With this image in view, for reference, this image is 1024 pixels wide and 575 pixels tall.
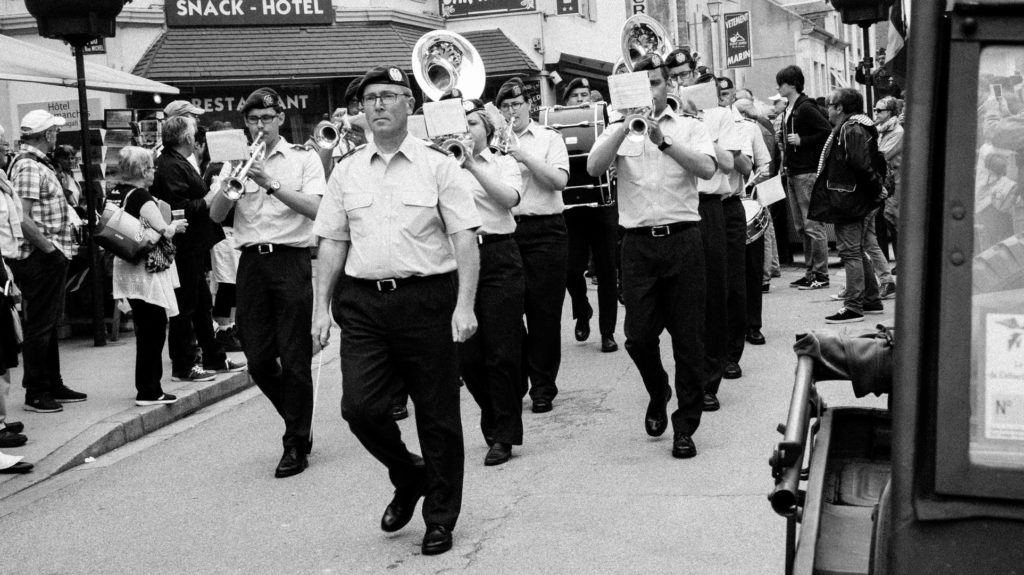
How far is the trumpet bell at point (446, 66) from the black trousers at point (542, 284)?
0.93 metres

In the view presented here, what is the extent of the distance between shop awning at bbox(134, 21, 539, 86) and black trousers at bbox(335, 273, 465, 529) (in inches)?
614

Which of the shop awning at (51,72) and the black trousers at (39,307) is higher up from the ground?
the shop awning at (51,72)

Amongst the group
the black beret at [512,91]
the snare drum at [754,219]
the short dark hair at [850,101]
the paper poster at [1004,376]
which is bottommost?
the snare drum at [754,219]

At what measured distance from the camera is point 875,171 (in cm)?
1145

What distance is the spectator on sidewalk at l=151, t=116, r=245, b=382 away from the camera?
9.76 metres

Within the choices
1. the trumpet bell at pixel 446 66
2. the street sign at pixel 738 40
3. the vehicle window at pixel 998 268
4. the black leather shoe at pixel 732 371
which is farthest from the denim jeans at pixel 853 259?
the street sign at pixel 738 40

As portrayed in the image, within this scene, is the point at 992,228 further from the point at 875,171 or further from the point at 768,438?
the point at 875,171

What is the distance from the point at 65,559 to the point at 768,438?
3.69 metres

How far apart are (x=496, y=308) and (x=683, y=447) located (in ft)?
4.23

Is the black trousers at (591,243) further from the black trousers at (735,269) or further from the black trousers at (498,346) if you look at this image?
the black trousers at (498,346)

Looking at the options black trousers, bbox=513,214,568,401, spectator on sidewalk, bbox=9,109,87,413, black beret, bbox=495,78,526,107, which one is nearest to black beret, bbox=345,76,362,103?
black beret, bbox=495,78,526,107

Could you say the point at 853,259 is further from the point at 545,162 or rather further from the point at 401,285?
the point at 401,285

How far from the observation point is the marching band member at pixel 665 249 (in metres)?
6.88

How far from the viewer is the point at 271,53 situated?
2100 cm
